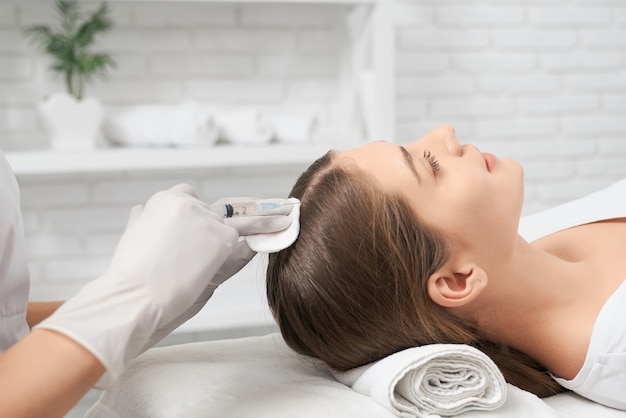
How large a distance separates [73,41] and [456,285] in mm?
1762

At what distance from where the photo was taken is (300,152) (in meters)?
2.56

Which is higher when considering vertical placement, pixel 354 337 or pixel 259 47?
pixel 259 47

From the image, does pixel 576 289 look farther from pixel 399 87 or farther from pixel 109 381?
pixel 399 87

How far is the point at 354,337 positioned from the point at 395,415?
0.16 metres

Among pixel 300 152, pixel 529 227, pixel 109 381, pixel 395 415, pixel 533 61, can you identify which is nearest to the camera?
pixel 109 381

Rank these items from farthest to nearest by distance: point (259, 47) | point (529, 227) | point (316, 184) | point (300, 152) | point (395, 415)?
point (259, 47) < point (300, 152) < point (529, 227) < point (316, 184) < point (395, 415)

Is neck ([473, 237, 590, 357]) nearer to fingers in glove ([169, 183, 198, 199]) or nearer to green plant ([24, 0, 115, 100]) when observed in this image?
fingers in glove ([169, 183, 198, 199])

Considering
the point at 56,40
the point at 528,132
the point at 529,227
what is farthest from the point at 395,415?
the point at 528,132

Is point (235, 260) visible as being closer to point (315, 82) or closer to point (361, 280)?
point (361, 280)

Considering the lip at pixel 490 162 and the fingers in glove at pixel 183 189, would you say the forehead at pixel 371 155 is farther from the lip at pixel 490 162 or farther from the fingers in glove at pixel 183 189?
the fingers in glove at pixel 183 189

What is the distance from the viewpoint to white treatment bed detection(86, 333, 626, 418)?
1116 mm

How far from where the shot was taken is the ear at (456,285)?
1245mm

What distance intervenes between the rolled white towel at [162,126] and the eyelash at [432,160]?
4.30 feet

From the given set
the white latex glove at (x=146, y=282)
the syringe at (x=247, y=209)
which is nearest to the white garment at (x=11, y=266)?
the white latex glove at (x=146, y=282)
